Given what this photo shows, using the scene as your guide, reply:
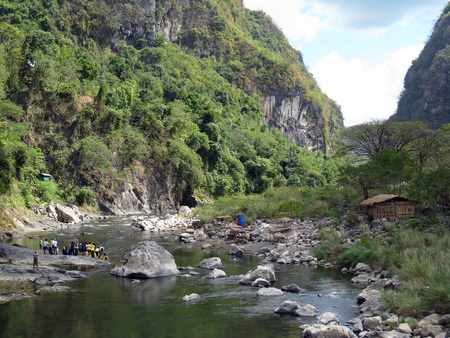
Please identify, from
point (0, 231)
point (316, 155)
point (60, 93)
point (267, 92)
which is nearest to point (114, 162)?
point (60, 93)

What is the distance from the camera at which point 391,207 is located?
23.2m

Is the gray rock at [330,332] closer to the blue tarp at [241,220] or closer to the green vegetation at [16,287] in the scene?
the green vegetation at [16,287]

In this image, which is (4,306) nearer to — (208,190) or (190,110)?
(208,190)

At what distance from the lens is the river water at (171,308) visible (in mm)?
9555

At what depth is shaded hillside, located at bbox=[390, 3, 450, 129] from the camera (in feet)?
265

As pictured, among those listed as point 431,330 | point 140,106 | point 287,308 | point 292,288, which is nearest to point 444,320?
point 431,330

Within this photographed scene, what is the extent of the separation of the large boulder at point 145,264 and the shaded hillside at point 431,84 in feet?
257

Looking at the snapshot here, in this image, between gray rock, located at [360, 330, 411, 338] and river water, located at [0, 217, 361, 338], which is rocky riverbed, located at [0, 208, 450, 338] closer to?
gray rock, located at [360, 330, 411, 338]

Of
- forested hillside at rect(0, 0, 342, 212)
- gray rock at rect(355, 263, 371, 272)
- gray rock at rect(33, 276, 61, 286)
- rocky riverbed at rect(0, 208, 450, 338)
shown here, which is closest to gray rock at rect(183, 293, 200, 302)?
rocky riverbed at rect(0, 208, 450, 338)

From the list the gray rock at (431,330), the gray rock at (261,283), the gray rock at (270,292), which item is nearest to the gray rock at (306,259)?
the gray rock at (261,283)

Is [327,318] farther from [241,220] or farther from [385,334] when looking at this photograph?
[241,220]

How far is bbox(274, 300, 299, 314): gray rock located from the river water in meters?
0.24

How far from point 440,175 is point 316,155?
258 ft

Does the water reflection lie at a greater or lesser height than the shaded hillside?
lesser
